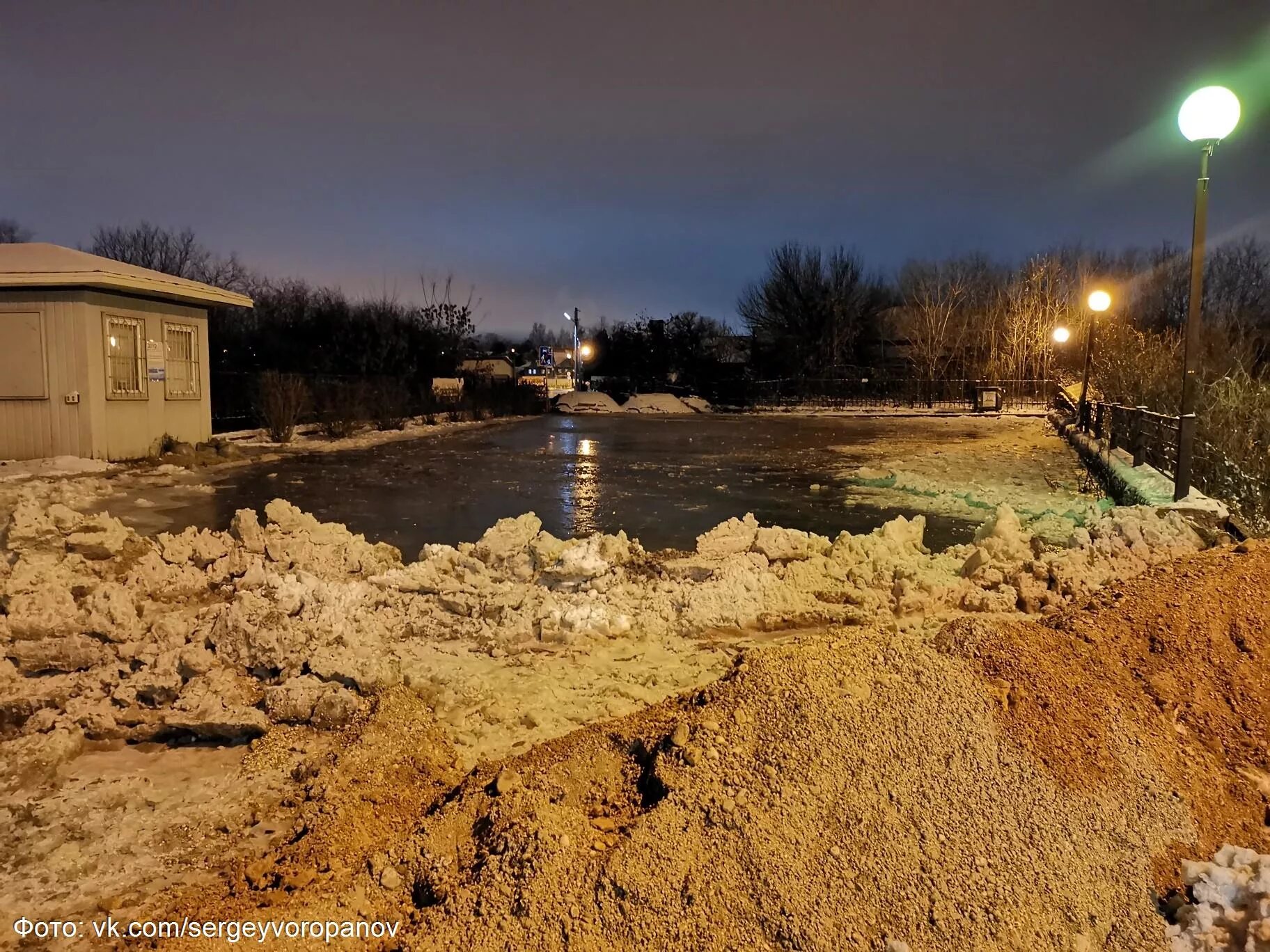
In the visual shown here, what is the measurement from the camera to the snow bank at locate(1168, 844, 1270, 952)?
2.69 meters

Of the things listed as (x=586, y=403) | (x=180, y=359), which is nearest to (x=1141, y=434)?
(x=180, y=359)

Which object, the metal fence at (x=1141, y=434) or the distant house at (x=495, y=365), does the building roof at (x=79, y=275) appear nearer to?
the metal fence at (x=1141, y=434)

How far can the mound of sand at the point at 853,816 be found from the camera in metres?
2.88

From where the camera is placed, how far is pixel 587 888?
2912 mm

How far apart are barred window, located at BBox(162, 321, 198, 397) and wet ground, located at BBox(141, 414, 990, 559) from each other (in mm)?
2366

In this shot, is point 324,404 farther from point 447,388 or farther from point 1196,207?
point 1196,207

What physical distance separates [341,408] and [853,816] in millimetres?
24206

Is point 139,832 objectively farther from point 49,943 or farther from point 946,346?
point 946,346

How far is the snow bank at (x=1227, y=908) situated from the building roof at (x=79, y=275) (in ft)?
54.3

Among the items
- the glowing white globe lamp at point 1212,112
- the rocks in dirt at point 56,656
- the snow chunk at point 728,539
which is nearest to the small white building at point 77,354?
the rocks in dirt at point 56,656

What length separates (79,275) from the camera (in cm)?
1452

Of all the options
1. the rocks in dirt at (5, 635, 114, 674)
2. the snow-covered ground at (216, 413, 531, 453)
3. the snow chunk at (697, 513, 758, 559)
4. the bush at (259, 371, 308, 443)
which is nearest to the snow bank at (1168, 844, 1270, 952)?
the snow chunk at (697, 513, 758, 559)

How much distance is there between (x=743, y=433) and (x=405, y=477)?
15.7 meters

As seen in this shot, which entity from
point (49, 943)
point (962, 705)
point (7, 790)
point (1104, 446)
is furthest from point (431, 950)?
point (1104, 446)
